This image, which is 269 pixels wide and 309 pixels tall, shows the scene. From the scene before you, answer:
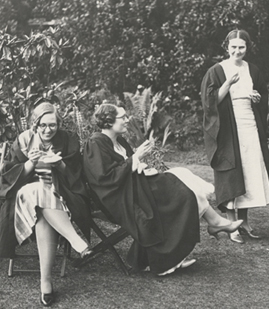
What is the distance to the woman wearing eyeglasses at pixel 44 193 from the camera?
393cm

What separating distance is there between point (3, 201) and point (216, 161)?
2.07m

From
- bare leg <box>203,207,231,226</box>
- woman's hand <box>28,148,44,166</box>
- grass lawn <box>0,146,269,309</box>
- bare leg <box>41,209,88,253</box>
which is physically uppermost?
woman's hand <box>28,148,44,166</box>

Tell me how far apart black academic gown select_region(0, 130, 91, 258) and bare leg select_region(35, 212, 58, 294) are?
277 mm

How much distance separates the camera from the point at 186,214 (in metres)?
4.23

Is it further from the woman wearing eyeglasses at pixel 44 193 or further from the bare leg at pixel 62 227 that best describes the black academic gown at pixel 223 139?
the bare leg at pixel 62 227

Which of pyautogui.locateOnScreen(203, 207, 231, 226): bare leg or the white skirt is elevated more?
the white skirt

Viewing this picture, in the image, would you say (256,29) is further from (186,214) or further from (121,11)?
(186,214)

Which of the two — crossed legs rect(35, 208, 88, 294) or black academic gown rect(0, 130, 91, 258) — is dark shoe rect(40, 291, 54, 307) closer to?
crossed legs rect(35, 208, 88, 294)

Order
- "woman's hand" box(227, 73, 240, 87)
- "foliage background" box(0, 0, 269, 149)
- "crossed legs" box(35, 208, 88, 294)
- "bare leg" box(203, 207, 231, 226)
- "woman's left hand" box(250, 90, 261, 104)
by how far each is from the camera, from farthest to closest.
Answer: "foliage background" box(0, 0, 269, 149) < "woman's left hand" box(250, 90, 261, 104) < "woman's hand" box(227, 73, 240, 87) < "bare leg" box(203, 207, 231, 226) < "crossed legs" box(35, 208, 88, 294)

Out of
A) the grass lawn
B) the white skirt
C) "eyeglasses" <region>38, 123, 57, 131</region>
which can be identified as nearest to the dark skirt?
the grass lawn

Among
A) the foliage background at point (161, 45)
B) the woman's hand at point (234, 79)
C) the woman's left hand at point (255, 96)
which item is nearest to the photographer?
the woman's hand at point (234, 79)

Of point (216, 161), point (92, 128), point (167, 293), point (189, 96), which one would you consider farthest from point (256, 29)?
point (167, 293)

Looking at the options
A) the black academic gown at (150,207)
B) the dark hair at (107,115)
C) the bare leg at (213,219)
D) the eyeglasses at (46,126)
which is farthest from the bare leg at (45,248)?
the bare leg at (213,219)

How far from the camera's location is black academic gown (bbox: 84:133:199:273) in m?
4.21
